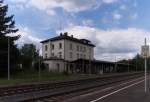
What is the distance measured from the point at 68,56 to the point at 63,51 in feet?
7.65

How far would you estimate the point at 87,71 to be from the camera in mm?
104062

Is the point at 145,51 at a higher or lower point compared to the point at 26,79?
higher

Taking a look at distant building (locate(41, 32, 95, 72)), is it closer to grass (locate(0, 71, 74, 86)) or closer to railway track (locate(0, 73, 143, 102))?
grass (locate(0, 71, 74, 86))

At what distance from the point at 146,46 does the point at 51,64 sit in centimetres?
7515

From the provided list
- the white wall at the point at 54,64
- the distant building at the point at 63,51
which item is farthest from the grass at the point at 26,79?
the distant building at the point at 63,51

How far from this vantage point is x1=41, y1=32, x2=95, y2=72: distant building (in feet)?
326

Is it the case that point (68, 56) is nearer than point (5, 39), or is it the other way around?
point (5, 39)

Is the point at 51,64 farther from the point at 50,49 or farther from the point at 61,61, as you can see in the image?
the point at 50,49

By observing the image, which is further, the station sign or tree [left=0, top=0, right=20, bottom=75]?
tree [left=0, top=0, right=20, bottom=75]

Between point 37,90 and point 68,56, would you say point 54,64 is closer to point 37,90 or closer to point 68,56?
point 68,56

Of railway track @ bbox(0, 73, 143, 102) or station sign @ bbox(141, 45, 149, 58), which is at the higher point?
station sign @ bbox(141, 45, 149, 58)

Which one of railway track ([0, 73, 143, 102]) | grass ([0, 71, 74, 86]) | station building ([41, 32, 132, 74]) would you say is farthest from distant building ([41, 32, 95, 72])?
railway track ([0, 73, 143, 102])

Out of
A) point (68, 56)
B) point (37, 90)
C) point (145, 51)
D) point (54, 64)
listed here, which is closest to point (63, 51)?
point (68, 56)

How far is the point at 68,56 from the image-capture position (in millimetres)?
106188
